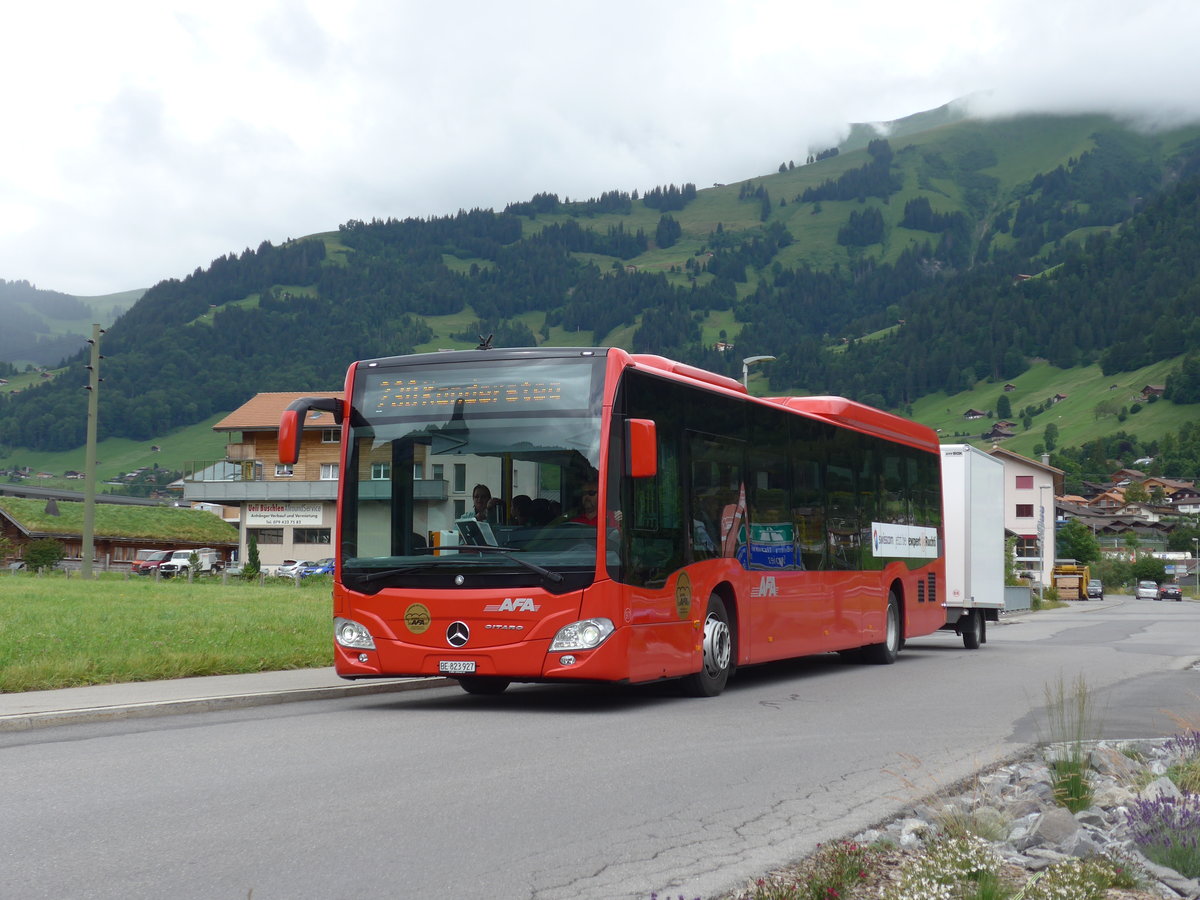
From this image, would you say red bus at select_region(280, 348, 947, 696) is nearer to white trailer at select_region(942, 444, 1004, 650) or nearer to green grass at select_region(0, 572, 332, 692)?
green grass at select_region(0, 572, 332, 692)

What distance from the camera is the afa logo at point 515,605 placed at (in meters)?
12.3

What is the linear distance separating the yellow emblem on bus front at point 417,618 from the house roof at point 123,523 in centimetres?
7471

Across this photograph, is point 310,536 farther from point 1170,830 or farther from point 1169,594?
point 1170,830

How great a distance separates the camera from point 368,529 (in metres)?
13.0

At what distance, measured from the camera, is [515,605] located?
12305 mm

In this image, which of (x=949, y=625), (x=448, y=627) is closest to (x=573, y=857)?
(x=448, y=627)

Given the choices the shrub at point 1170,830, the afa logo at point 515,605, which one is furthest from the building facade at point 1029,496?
the shrub at point 1170,830

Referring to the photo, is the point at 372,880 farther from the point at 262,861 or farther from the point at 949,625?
the point at 949,625

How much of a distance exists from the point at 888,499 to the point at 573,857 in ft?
49.1

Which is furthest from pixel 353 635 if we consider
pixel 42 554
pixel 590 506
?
pixel 42 554

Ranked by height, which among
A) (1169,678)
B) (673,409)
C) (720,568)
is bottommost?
(1169,678)

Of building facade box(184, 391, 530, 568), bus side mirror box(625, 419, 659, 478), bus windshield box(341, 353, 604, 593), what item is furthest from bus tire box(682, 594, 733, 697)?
building facade box(184, 391, 530, 568)

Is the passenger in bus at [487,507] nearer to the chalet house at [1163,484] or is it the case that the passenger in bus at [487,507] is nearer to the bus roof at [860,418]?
the bus roof at [860,418]

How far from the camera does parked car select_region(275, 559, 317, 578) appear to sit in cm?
7512
